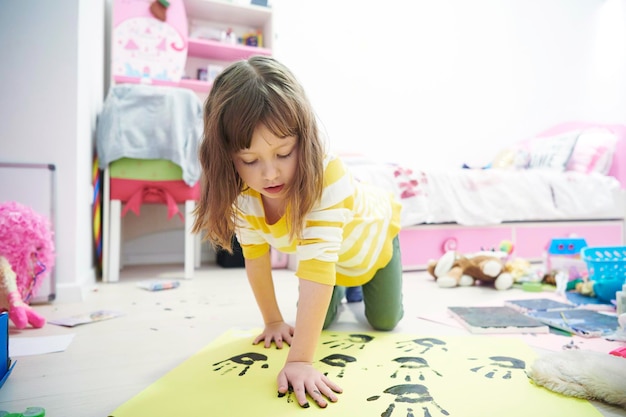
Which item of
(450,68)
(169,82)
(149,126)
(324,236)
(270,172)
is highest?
(450,68)

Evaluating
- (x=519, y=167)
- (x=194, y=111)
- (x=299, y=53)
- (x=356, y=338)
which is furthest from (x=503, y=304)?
(x=299, y=53)

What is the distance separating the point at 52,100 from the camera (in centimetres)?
129

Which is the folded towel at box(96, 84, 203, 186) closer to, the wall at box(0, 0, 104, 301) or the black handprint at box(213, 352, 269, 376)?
the wall at box(0, 0, 104, 301)

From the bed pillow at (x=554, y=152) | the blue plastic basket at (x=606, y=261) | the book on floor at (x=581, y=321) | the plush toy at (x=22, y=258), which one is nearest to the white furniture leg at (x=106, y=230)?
the plush toy at (x=22, y=258)

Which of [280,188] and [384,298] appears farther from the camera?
[384,298]

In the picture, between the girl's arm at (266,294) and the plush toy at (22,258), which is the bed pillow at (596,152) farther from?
the plush toy at (22,258)

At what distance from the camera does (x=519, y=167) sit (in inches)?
105

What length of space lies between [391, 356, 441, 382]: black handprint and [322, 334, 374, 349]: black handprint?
0.11 m

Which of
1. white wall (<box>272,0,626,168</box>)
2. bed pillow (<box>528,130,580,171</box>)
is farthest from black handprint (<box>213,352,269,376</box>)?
bed pillow (<box>528,130,580,171</box>)

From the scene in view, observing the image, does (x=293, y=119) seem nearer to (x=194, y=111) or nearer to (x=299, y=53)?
(x=194, y=111)

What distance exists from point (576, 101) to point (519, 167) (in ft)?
2.39

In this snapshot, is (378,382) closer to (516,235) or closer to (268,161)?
(268,161)

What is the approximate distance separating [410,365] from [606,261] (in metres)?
0.94

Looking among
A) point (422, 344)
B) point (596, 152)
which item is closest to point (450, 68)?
point (596, 152)
